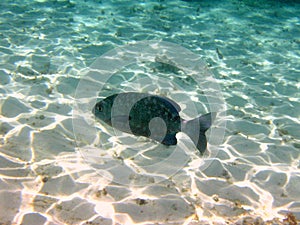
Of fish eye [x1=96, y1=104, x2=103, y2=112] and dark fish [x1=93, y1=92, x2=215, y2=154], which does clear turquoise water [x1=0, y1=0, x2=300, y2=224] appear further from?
fish eye [x1=96, y1=104, x2=103, y2=112]

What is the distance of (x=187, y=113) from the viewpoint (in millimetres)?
6871

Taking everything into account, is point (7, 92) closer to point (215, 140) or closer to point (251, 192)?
point (215, 140)

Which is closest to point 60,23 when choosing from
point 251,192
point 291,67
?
point 291,67

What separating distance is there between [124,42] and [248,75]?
4.68 m

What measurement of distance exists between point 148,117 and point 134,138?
76.2 inches

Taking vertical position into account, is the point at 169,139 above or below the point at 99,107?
below

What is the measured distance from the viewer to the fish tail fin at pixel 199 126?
13.3 feet

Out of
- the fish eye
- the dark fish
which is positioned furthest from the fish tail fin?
the fish eye

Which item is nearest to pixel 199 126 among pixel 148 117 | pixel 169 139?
pixel 169 139

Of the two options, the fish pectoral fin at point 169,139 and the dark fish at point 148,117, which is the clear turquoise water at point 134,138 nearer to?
the fish pectoral fin at point 169,139

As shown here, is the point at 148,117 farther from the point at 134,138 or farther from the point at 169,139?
the point at 134,138

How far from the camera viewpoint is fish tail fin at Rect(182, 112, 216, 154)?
4.05m

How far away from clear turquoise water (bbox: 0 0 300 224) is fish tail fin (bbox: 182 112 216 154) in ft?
3.34

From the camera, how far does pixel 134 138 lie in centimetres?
582
